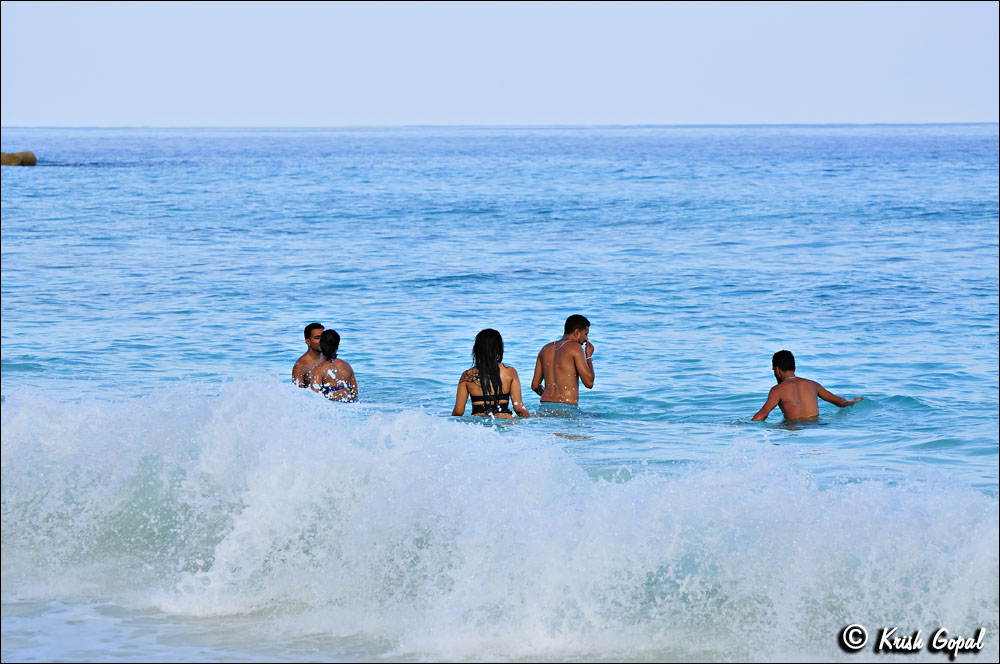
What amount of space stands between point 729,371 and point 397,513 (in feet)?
24.4

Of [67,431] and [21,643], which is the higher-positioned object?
[67,431]

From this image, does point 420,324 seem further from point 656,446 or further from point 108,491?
point 108,491

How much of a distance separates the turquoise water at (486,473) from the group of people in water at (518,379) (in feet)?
0.81

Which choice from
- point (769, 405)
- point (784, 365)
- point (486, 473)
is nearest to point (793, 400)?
point (769, 405)

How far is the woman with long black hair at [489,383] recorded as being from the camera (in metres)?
10.1

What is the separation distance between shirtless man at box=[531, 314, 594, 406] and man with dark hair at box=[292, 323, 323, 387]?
2.23 m

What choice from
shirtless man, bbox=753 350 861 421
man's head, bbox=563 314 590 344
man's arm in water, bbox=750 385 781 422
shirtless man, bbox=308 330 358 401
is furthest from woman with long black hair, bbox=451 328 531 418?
shirtless man, bbox=753 350 861 421

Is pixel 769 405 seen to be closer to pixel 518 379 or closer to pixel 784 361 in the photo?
pixel 784 361

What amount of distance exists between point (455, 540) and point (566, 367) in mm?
4602

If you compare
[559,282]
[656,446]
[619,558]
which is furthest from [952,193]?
[619,558]

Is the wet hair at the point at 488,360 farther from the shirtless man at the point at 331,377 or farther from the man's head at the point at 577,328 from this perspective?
the shirtless man at the point at 331,377

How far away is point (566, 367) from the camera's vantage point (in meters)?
10.9

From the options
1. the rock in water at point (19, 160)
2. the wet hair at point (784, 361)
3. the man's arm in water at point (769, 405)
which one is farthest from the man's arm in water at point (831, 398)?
the rock in water at point (19, 160)

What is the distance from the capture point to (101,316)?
17.3 m
